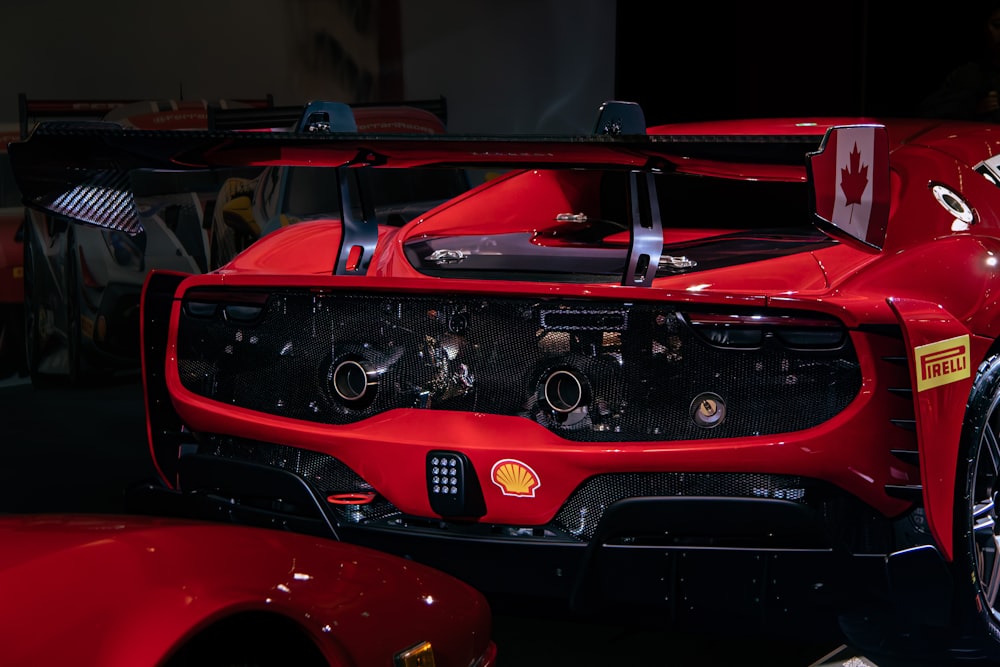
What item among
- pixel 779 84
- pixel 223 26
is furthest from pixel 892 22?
pixel 223 26

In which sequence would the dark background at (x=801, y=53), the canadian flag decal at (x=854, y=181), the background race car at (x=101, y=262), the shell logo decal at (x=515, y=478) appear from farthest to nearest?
the dark background at (x=801, y=53) < the background race car at (x=101, y=262) < the shell logo decal at (x=515, y=478) < the canadian flag decal at (x=854, y=181)

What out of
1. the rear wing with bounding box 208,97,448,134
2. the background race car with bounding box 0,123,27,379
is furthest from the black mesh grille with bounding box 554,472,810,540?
the background race car with bounding box 0,123,27,379

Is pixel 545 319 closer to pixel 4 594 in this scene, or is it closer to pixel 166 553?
pixel 166 553

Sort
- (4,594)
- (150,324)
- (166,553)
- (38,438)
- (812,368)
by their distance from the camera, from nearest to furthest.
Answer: (4,594) < (166,553) < (812,368) < (150,324) < (38,438)

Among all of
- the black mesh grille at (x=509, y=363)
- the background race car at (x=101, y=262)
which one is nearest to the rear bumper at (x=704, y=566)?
the black mesh grille at (x=509, y=363)

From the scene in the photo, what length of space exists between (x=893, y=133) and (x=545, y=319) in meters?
1.29

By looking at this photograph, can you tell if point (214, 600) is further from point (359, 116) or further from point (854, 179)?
point (359, 116)

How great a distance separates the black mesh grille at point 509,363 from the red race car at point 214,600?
1.96 feet

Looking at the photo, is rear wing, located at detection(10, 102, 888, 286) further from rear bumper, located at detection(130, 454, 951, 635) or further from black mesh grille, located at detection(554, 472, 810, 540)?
rear bumper, located at detection(130, 454, 951, 635)

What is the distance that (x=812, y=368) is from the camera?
2.45 metres

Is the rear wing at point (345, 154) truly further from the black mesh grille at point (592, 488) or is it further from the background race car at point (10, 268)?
the background race car at point (10, 268)

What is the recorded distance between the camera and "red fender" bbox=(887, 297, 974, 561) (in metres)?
2.38

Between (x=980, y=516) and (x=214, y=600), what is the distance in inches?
69.0

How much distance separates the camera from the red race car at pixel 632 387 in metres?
2.42
